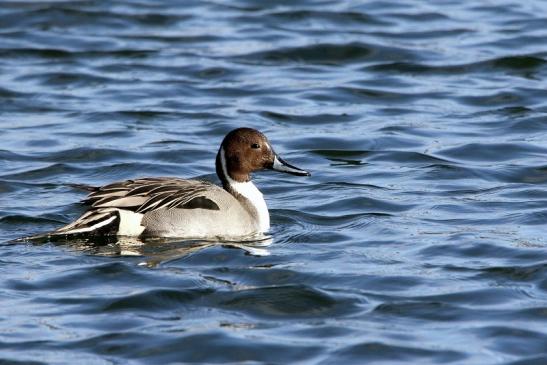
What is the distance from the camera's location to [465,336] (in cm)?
767

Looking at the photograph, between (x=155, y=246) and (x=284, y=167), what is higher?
(x=284, y=167)

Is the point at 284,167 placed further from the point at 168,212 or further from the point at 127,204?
the point at 127,204

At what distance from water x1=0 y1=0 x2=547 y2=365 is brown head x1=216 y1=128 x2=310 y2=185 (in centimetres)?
47

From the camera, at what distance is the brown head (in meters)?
10.5

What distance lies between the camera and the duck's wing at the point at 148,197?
9.88 m

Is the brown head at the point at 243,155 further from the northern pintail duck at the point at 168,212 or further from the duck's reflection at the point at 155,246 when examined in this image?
the duck's reflection at the point at 155,246

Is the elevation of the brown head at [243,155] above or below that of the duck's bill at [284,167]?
above

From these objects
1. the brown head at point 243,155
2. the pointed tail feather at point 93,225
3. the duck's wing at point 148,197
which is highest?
the brown head at point 243,155

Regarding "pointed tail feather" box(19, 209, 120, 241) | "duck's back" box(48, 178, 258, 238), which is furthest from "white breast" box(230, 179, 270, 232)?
"pointed tail feather" box(19, 209, 120, 241)

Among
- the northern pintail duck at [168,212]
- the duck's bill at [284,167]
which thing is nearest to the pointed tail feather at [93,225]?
the northern pintail duck at [168,212]

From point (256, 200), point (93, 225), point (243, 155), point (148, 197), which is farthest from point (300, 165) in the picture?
point (93, 225)

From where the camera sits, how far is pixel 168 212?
9891 mm

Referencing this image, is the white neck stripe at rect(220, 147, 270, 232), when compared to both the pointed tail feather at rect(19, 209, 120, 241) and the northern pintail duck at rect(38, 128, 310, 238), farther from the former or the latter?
the pointed tail feather at rect(19, 209, 120, 241)

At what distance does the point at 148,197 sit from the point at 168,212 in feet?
0.64
